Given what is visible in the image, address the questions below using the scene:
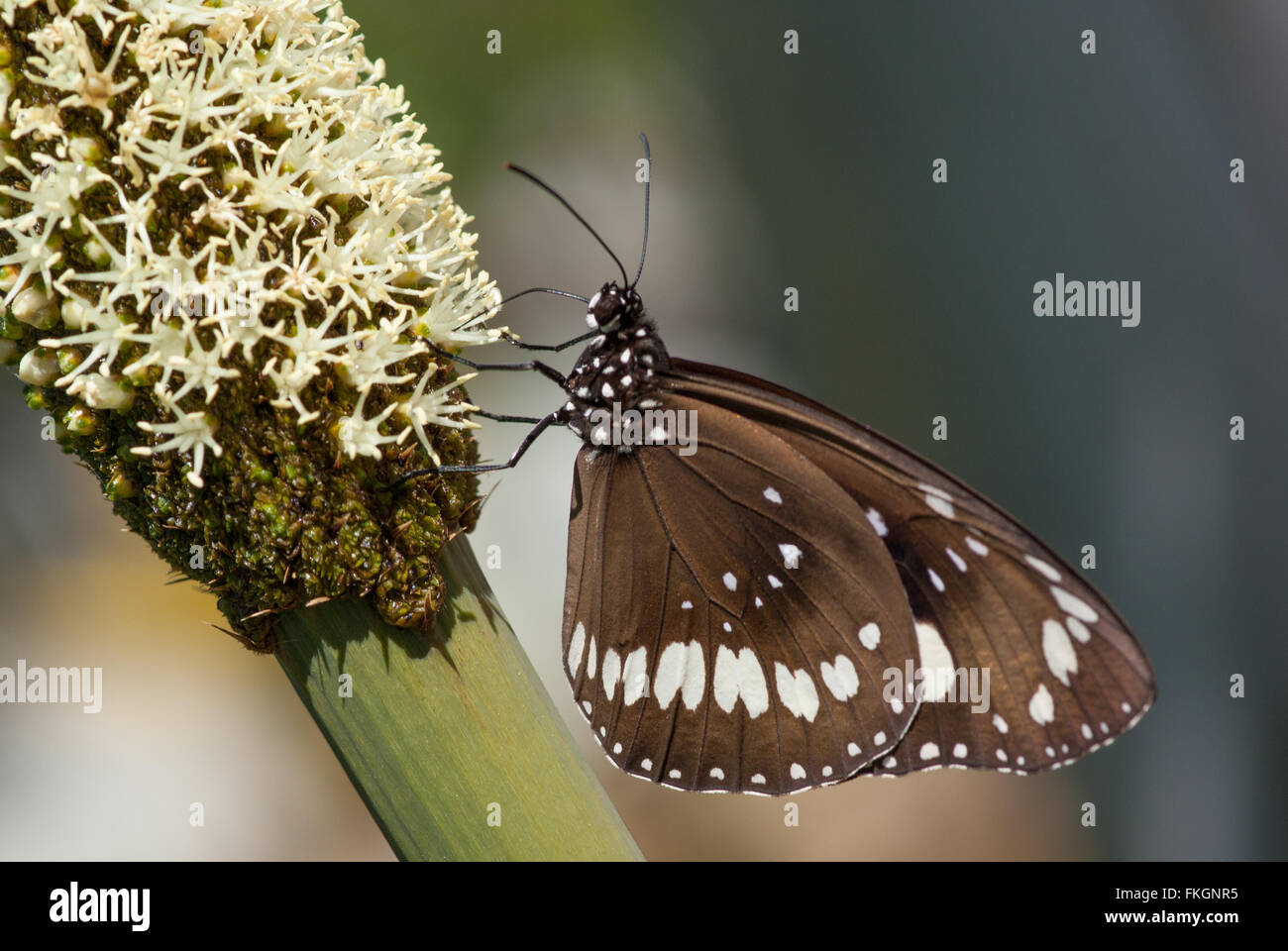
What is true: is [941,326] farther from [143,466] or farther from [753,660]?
[143,466]

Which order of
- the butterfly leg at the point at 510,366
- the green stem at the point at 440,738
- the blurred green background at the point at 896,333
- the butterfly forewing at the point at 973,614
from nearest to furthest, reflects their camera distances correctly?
the green stem at the point at 440,738
the butterfly leg at the point at 510,366
the butterfly forewing at the point at 973,614
the blurred green background at the point at 896,333

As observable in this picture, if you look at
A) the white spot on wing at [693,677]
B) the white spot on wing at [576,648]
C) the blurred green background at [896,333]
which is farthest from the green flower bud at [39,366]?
the blurred green background at [896,333]

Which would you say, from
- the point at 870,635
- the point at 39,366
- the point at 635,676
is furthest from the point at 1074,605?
the point at 39,366

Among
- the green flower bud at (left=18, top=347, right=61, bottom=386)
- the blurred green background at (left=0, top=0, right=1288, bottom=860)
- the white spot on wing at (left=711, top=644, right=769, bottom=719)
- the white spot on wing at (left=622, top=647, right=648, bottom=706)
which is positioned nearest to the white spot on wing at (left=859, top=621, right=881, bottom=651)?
the white spot on wing at (left=711, top=644, right=769, bottom=719)

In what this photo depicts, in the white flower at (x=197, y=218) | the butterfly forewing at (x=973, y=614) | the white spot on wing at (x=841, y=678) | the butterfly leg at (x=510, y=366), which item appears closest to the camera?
the white flower at (x=197, y=218)

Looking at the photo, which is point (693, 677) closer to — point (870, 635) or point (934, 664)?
point (870, 635)

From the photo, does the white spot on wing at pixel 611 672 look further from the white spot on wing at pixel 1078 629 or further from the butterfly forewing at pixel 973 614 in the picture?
the white spot on wing at pixel 1078 629

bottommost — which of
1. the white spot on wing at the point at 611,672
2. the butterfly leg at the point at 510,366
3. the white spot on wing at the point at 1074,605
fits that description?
the white spot on wing at the point at 611,672
